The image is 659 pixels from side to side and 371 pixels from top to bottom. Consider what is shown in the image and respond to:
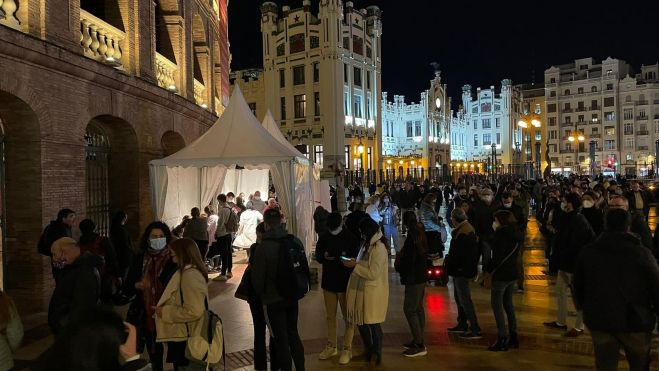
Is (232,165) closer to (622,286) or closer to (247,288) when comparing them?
(247,288)

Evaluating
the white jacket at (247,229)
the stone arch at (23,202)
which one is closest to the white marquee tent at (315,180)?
the white jacket at (247,229)

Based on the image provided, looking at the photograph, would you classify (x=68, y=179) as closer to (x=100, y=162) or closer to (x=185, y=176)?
(x=100, y=162)

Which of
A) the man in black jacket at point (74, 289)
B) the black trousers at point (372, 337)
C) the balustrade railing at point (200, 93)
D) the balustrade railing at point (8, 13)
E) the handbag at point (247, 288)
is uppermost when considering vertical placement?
the balustrade railing at point (200, 93)

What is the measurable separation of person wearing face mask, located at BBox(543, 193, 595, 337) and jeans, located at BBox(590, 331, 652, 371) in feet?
7.34

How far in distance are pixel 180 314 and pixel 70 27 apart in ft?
23.2

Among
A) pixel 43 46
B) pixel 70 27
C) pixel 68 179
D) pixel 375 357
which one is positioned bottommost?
pixel 375 357

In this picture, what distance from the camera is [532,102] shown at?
9762cm

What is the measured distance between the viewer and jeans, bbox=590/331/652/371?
454 centimetres

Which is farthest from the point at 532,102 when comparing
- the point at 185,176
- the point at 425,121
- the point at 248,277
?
the point at 248,277

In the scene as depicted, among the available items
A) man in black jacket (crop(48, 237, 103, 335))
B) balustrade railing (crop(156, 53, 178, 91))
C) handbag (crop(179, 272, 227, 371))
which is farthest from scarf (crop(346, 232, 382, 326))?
balustrade railing (crop(156, 53, 178, 91))

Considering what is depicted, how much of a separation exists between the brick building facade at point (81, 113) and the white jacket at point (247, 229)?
87.2 inches

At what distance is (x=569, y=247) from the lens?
7316 mm

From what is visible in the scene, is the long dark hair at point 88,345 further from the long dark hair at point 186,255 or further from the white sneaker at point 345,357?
the white sneaker at point 345,357

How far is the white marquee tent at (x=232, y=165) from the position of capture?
1137cm
